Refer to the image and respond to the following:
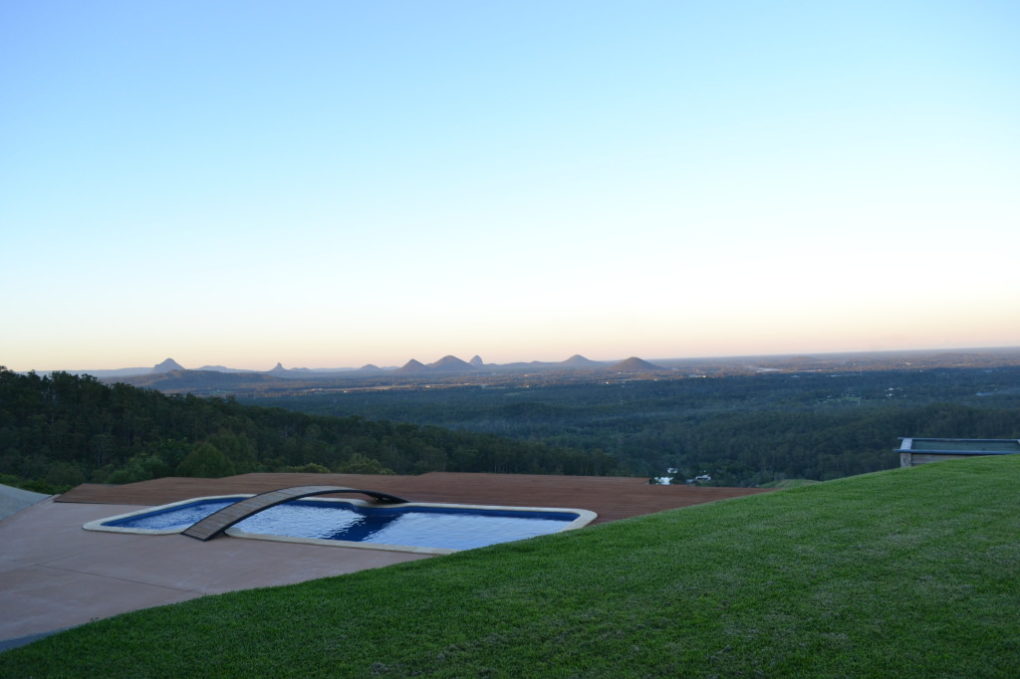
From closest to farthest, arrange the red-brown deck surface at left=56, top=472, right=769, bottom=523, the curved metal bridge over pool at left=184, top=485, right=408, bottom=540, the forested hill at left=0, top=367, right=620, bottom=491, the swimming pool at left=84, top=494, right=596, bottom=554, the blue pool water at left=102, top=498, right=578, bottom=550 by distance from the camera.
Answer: the curved metal bridge over pool at left=184, top=485, right=408, bottom=540 < the swimming pool at left=84, top=494, right=596, bottom=554 < the blue pool water at left=102, top=498, right=578, bottom=550 < the red-brown deck surface at left=56, top=472, right=769, bottom=523 < the forested hill at left=0, top=367, right=620, bottom=491

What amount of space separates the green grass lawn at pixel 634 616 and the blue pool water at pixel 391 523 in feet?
7.62

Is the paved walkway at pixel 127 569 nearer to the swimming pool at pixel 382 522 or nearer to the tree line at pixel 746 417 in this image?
the swimming pool at pixel 382 522

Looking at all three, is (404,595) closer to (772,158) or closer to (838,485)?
(838,485)

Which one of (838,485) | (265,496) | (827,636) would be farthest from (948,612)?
(265,496)

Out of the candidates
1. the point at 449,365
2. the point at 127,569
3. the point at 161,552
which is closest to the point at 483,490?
the point at 161,552

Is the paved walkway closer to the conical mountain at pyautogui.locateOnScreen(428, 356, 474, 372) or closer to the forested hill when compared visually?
the forested hill

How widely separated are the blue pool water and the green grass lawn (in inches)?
91.4

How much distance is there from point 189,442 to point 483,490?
A: 1305 centimetres

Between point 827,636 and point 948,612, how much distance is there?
2.30 ft

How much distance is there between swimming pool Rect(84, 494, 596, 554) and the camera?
696 cm

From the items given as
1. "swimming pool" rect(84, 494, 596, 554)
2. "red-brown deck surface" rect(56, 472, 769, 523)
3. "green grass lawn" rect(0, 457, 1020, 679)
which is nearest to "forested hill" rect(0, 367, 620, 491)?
"red-brown deck surface" rect(56, 472, 769, 523)

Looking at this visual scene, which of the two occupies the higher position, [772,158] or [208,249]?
[772,158]

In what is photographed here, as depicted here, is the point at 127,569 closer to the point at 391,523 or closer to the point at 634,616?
the point at 391,523

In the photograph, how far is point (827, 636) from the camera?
291 centimetres
